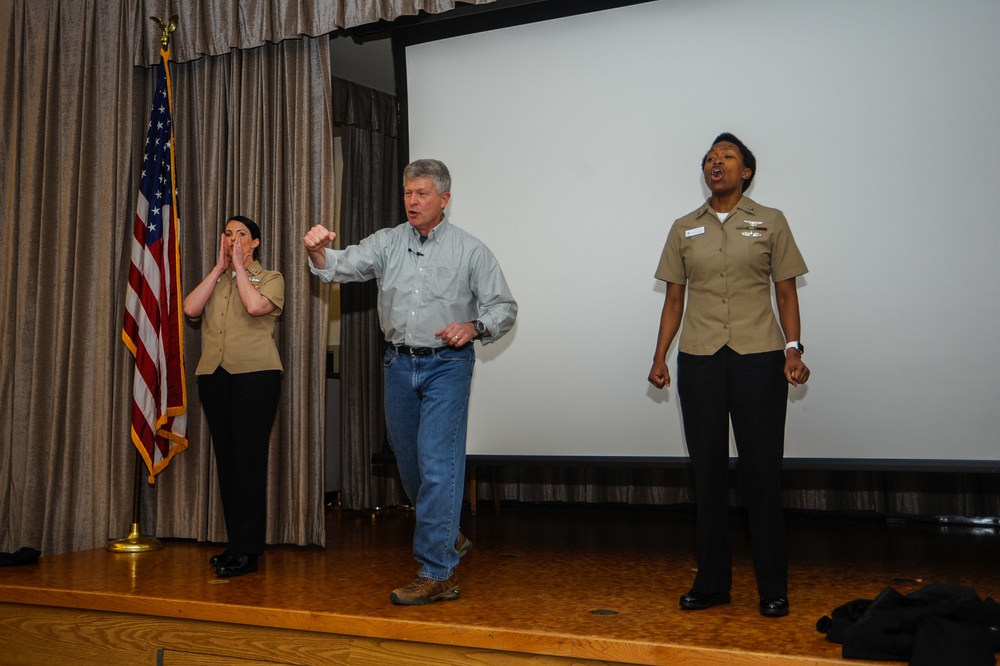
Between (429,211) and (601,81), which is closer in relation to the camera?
(429,211)

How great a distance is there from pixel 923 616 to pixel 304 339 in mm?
2723

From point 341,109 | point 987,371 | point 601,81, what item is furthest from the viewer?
point 341,109

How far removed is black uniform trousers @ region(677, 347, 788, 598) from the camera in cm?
251

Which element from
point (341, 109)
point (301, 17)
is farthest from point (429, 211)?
point (341, 109)

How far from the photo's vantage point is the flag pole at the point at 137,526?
4.02 metres

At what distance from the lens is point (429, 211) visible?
2.85 meters

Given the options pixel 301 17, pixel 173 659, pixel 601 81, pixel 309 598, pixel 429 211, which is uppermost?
pixel 301 17

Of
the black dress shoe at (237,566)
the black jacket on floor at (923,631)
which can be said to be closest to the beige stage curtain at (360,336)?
the black dress shoe at (237,566)

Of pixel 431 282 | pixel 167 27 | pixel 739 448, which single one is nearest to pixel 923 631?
pixel 739 448

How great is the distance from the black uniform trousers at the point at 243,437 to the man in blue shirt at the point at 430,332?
769 mm

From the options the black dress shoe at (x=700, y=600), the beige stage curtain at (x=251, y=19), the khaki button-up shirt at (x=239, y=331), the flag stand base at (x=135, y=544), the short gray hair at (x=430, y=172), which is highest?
the beige stage curtain at (x=251, y=19)

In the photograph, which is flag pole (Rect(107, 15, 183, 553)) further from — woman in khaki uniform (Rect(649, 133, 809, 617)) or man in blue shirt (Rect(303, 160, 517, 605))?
woman in khaki uniform (Rect(649, 133, 809, 617))

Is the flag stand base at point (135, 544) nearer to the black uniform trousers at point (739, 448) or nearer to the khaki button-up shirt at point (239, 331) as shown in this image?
the khaki button-up shirt at point (239, 331)

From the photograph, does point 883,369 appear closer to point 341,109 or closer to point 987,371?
point 987,371
